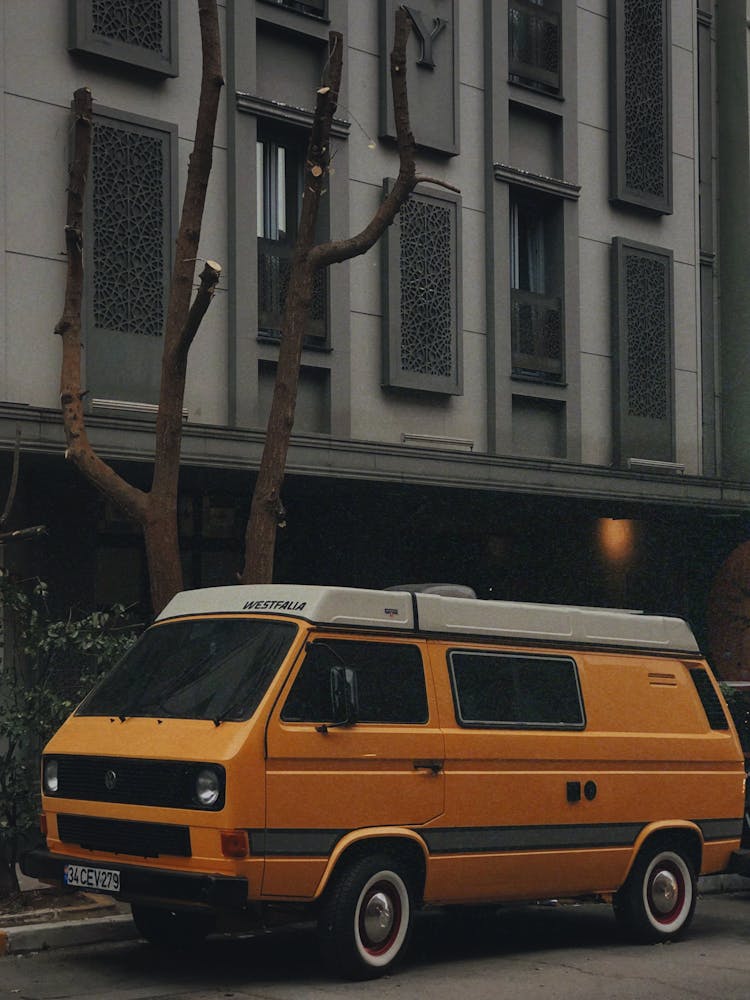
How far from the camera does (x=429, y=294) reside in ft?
61.6

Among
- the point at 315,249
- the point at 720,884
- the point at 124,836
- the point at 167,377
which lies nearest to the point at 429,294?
the point at 315,249

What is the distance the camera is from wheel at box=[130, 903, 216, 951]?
10.1 meters

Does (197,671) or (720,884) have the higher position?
(197,671)

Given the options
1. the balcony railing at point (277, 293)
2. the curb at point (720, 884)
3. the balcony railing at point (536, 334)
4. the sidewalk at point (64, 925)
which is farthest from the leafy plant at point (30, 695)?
the balcony railing at point (536, 334)

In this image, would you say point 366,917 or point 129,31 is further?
point 129,31

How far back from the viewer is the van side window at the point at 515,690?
1020 cm

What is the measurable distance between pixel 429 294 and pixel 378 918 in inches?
419

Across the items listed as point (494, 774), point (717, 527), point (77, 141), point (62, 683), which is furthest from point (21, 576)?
point (717, 527)

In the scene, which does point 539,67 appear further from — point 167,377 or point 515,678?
point 515,678

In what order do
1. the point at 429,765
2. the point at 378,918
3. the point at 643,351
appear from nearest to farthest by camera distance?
the point at 378,918 < the point at 429,765 < the point at 643,351

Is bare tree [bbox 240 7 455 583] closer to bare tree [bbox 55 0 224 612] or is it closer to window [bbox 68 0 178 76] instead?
bare tree [bbox 55 0 224 612]

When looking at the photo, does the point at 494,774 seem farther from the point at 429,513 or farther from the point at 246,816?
the point at 429,513

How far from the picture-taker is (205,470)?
16.1m

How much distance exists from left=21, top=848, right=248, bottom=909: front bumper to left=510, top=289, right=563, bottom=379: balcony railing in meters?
12.1
